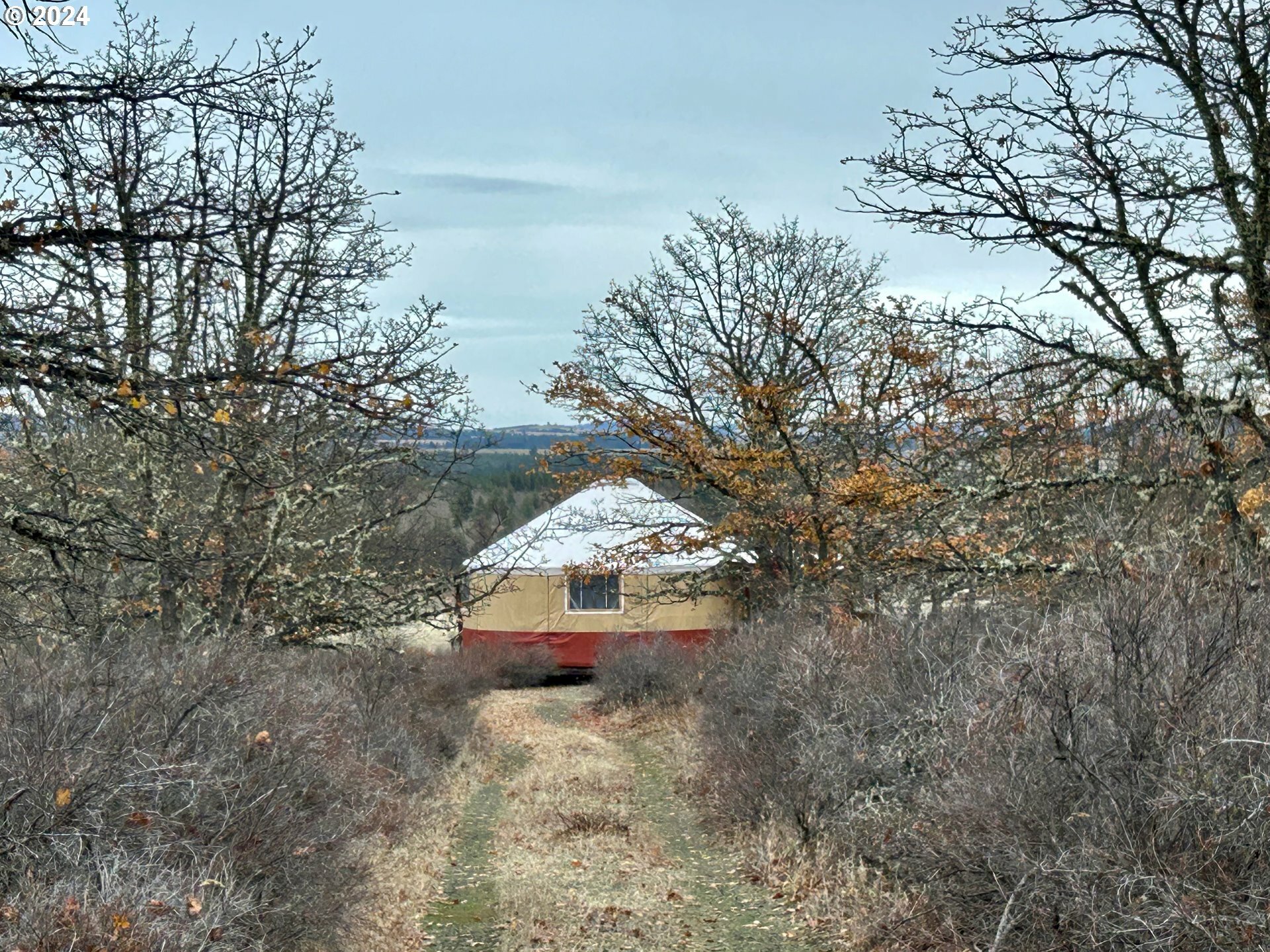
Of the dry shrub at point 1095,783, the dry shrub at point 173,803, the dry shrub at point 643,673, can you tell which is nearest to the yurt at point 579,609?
the dry shrub at point 643,673

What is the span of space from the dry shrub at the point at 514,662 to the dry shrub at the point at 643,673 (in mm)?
2498

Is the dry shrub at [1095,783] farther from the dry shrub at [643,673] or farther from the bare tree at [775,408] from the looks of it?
the dry shrub at [643,673]

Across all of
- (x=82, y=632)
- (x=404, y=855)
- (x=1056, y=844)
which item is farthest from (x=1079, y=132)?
(x=82, y=632)

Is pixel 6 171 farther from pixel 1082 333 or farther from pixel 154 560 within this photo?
pixel 1082 333

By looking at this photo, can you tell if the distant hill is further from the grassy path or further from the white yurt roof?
the grassy path

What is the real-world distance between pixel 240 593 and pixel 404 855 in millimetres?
3647

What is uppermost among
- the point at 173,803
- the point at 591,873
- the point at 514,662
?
the point at 173,803

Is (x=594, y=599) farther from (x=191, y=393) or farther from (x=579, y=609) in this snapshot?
(x=191, y=393)

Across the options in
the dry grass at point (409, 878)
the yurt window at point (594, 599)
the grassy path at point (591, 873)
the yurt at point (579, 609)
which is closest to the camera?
the dry grass at point (409, 878)

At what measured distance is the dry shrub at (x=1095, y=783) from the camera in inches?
169

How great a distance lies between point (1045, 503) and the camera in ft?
→ 34.1

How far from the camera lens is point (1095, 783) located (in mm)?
4801

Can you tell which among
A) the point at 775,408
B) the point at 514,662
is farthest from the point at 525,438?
the point at 514,662

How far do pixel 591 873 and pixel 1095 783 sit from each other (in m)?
5.56
